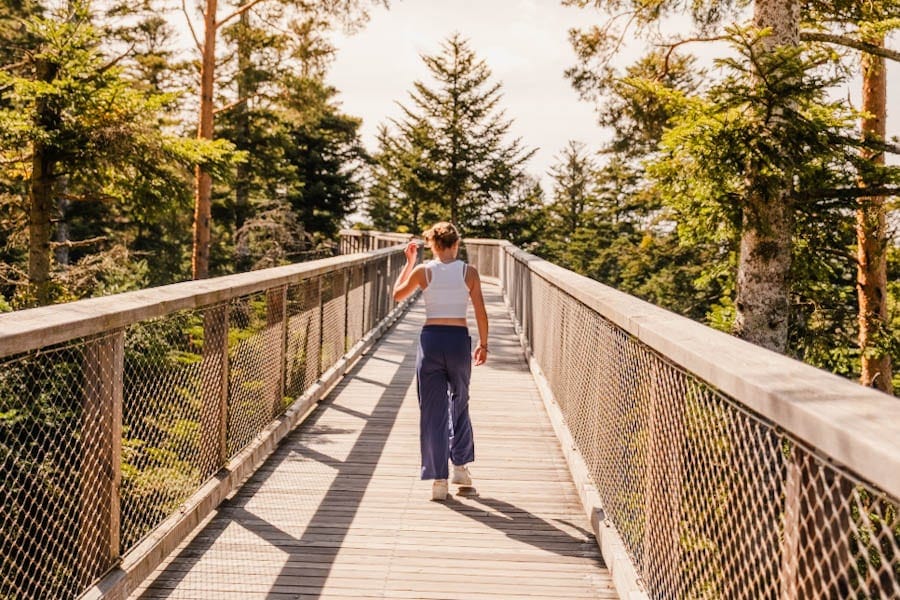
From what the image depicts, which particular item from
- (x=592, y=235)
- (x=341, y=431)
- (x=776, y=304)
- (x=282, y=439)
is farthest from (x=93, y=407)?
(x=592, y=235)

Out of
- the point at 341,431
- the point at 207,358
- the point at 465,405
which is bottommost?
the point at 341,431

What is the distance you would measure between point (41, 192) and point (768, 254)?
35.3ft

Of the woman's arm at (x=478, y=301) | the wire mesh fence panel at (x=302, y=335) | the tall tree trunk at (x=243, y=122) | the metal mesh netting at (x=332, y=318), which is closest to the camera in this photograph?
the woman's arm at (x=478, y=301)

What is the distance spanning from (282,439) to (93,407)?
3.32 meters

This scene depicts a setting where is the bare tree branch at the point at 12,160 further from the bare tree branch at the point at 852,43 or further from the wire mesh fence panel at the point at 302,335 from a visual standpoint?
the bare tree branch at the point at 852,43

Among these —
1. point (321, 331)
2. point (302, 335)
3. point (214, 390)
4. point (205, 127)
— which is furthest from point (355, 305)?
point (205, 127)

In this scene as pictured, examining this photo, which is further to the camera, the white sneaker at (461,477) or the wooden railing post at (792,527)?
the white sneaker at (461,477)

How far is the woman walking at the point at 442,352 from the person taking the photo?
534 cm

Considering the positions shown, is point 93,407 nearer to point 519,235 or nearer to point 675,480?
point 675,480

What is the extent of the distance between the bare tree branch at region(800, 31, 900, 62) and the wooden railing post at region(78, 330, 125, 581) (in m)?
10.8

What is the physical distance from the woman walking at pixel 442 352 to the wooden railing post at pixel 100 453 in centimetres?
220

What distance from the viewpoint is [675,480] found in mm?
3295

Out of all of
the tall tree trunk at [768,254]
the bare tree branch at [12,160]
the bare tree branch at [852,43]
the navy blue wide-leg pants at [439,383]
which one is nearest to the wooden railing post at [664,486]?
the navy blue wide-leg pants at [439,383]

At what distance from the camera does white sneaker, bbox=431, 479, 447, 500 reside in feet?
17.5
